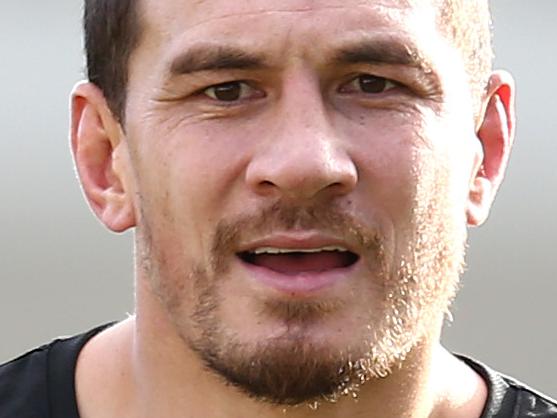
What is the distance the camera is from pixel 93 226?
3773mm

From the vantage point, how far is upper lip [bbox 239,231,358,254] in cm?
248

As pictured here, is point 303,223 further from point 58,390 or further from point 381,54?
point 58,390

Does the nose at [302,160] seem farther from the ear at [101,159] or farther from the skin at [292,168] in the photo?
the ear at [101,159]

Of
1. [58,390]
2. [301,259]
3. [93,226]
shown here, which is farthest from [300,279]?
[93,226]

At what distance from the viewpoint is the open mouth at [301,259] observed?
2.51 metres

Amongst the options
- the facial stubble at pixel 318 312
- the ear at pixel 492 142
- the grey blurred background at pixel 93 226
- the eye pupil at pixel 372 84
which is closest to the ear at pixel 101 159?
the facial stubble at pixel 318 312

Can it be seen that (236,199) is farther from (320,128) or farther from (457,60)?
(457,60)

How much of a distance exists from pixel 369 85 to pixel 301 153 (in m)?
0.24

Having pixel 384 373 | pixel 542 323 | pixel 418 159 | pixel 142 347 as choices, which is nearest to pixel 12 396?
pixel 142 347

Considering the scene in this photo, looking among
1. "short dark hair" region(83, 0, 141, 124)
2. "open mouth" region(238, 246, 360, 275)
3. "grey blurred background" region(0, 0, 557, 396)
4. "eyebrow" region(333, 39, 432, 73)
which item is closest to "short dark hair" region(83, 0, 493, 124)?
"short dark hair" region(83, 0, 141, 124)

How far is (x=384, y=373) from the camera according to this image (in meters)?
2.73

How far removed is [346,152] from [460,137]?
305 millimetres

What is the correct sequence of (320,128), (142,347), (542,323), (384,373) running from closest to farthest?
1. (320,128)
2. (384,373)
3. (142,347)
4. (542,323)

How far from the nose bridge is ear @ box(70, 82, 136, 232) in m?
0.42
